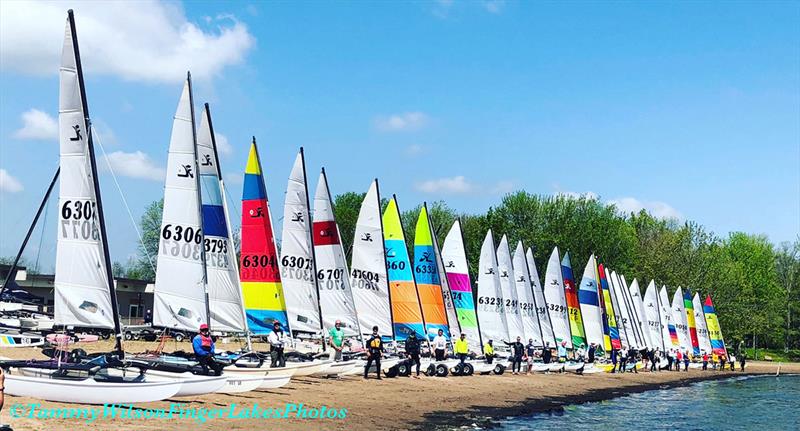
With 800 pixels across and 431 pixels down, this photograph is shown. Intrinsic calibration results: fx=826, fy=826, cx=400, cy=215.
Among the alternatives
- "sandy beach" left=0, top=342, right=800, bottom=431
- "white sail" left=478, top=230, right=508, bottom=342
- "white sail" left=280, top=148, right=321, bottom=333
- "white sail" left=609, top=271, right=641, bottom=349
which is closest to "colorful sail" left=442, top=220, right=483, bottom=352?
"white sail" left=478, top=230, right=508, bottom=342

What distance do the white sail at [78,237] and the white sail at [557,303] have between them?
32.5 meters

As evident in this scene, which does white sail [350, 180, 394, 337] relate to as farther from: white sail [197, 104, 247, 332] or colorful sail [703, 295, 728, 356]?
colorful sail [703, 295, 728, 356]

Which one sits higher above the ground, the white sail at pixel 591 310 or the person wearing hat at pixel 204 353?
the white sail at pixel 591 310

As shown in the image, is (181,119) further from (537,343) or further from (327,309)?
A: (537,343)

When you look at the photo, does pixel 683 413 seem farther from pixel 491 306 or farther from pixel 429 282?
pixel 491 306

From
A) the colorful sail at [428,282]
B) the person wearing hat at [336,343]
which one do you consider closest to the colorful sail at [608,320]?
the colorful sail at [428,282]

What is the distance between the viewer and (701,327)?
67.6 meters

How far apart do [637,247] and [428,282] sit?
4510cm

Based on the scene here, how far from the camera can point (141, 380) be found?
17109mm

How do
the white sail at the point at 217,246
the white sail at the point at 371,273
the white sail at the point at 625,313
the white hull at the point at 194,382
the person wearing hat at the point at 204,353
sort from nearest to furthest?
the white hull at the point at 194,382, the person wearing hat at the point at 204,353, the white sail at the point at 217,246, the white sail at the point at 371,273, the white sail at the point at 625,313

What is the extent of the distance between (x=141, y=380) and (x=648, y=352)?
1692 inches

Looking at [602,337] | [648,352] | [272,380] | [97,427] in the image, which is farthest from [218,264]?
[648,352]

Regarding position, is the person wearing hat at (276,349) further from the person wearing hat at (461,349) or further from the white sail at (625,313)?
the white sail at (625,313)

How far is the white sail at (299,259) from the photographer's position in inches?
1139
